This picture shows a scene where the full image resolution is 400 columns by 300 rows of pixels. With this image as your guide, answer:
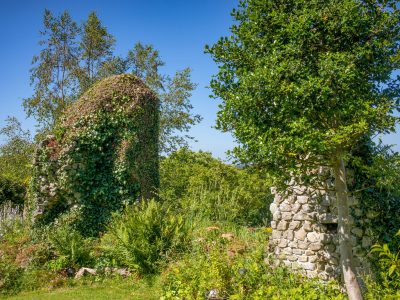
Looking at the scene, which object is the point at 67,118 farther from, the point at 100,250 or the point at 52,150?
the point at 100,250

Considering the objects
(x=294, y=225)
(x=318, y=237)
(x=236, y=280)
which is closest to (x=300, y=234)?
(x=294, y=225)

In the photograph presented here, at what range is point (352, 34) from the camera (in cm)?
524

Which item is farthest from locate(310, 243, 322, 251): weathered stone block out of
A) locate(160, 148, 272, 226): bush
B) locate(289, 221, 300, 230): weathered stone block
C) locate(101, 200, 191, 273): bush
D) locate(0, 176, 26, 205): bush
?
locate(0, 176, 26, 205): bush

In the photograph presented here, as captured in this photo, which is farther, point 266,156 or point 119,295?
point 119,295

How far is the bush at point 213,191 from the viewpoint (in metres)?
11.2

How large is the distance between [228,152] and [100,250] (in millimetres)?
5541

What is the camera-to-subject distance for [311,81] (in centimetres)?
488

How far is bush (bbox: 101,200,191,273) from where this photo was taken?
8273 mm

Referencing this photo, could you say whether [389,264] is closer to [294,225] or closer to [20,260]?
[294,225]

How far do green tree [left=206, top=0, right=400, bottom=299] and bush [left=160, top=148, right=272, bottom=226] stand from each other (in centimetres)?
483

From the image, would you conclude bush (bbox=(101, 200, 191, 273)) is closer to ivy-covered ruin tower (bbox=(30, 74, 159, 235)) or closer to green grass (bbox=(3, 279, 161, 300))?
green grass (bbox=(3, 279, 161, 300))

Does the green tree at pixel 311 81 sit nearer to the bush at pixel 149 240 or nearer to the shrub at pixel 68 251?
the bush at pixel 149 240

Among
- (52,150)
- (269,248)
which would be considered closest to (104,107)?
(52,150)

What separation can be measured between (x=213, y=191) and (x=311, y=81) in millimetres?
8333
